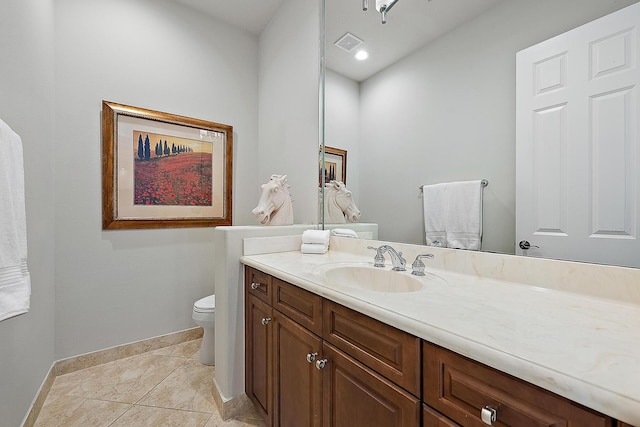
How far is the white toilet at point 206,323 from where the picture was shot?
1.92 metres

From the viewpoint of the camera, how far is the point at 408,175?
1.40m

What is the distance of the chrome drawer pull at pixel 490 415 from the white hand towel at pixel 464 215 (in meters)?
0.71

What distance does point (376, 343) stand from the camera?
2.44 feet

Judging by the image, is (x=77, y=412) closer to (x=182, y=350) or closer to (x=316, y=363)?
(x=182, y=350)

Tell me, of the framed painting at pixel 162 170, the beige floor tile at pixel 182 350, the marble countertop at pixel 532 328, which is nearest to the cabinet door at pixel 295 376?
the marble countertop at pixel 532 328

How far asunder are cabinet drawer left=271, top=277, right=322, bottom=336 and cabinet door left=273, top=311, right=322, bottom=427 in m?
0.03

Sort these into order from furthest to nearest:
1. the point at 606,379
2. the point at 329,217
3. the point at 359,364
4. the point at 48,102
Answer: the point at 329,217
the point at 48,102
the point at 359,364
the point at 606,379

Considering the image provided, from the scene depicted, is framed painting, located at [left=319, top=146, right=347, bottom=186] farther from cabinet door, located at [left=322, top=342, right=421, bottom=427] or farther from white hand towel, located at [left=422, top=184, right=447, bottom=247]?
cabinet door, located at [left=322, top=342, right=421, bottom=427]

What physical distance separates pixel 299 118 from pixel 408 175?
1.09m

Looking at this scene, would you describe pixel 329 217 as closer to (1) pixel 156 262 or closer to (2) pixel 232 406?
(2) pixel 232 406

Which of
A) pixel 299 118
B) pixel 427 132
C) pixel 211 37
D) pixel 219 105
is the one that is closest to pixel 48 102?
pixel 219 105

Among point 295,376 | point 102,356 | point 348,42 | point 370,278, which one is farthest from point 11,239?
point 348,42

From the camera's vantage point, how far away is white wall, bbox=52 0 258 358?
187cm

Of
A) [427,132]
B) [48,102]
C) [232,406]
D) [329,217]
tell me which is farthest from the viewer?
[329,217]
